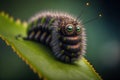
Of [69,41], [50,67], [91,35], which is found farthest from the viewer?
[91,35]

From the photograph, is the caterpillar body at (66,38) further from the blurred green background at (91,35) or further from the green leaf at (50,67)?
the blurred green background at (91,35)

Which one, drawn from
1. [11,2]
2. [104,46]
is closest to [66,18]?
[104,46]

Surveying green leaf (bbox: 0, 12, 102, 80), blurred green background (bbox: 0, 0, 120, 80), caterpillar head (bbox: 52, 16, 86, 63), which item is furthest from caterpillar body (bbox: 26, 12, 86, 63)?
blurred green background (bbox: 0, 0, 120, 80)

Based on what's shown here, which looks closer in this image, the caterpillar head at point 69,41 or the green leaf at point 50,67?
the green leaf at point 50,67

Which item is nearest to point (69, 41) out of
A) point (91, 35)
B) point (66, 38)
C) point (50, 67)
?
point (66, 38)

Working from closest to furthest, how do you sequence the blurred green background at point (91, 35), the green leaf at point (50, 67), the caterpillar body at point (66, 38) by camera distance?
1. the green leaf at point (50, 67)
2. the caterpillar body at point (66, 38)
3. the blurred green background at point (91, 35)

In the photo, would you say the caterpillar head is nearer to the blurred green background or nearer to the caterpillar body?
the caterpillar body

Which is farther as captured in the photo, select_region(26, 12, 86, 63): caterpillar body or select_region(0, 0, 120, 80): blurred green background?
select_region(0, 0, 120, 80): blurred green background

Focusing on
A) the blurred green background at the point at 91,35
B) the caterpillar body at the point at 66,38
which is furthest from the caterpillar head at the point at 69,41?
the blurred green background at the point at 91,35

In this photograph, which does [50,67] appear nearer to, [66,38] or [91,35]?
[66,38]
